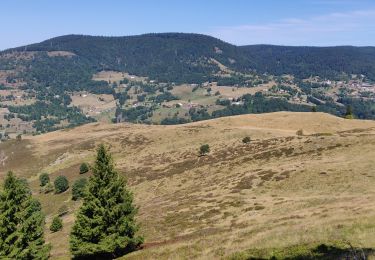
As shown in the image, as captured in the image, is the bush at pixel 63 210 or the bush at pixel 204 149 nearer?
the bush at pixel 63 210

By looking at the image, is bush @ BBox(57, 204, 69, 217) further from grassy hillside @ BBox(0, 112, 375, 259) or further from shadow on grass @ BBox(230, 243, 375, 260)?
shadow on grass @ BBox(230, 243, 375, 260)

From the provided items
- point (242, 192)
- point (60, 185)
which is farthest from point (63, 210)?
point (242, 192)

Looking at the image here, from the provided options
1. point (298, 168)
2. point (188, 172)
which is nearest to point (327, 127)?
point (188, 172)

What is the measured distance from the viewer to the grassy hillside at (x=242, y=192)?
36156 mm

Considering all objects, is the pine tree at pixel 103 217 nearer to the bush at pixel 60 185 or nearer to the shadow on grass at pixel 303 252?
the shadow on grass at pixel 303 252

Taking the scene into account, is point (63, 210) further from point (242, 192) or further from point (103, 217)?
point (103, 217)

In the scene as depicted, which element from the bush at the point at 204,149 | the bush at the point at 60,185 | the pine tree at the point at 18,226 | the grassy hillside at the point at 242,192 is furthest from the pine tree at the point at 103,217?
the bush at the point at 60,185

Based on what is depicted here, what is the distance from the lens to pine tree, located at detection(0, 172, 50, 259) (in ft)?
126

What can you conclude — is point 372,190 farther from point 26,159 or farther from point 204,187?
point 26,159

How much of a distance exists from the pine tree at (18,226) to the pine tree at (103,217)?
3.49 meters

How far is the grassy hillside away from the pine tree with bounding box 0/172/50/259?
866cm

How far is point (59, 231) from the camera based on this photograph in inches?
2640

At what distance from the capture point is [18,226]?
40.0 m

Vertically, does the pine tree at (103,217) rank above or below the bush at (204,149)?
above
